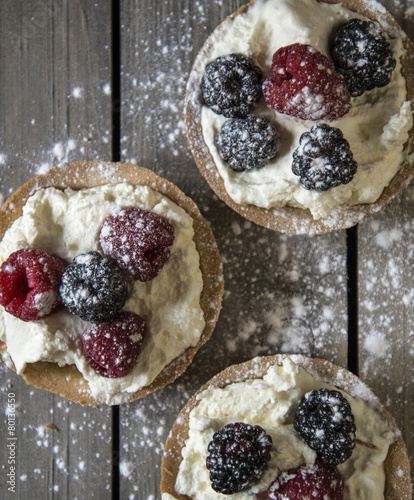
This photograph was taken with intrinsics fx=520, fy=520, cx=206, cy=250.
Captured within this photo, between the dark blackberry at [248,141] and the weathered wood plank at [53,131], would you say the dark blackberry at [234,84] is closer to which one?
the dark blackberry at [248,141]

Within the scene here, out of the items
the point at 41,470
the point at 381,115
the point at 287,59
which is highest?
the point at 287,59

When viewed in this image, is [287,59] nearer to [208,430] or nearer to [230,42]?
[230,42]

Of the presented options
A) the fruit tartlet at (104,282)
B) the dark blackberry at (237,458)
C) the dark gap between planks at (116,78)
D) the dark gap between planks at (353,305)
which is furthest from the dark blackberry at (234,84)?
the dark blackberry at (237,458)

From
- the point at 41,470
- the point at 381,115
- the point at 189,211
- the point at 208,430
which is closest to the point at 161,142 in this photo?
the point at 189,211

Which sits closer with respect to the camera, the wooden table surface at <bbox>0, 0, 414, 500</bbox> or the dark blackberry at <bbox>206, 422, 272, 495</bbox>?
the dark blackberry at <bbox>206, 422, 272, 495</bbox>

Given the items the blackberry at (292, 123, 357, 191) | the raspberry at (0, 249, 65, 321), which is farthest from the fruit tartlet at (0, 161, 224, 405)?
the blackberry at (292, 123, 357, 191)

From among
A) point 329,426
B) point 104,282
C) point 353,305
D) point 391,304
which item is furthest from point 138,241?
point 391,304

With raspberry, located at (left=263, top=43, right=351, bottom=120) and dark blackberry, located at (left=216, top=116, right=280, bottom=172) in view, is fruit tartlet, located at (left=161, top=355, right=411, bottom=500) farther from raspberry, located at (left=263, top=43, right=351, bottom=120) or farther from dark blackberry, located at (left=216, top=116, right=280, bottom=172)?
raspberry, located at (left=263, top=43, right=351, bottom=120)
